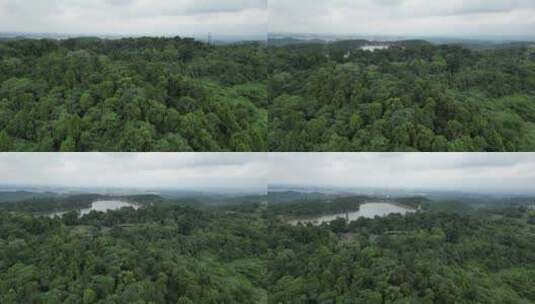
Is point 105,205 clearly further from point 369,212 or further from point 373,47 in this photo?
point 373,47

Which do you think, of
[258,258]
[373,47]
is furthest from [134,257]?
[373,47]

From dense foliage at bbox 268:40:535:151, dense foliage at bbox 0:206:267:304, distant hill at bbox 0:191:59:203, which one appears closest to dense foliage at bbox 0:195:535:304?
dense foliage at bbox 0:206:267:304

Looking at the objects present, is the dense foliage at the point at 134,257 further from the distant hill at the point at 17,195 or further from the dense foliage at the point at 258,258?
the distant hill at the point at 17,195

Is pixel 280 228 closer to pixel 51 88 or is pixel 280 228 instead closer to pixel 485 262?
pixel 485 262

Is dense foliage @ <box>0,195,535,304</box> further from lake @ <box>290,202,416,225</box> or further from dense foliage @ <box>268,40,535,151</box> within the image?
dense foliage @ <box>268,40,535,151</box>

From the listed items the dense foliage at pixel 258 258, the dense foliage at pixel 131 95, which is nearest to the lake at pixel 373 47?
the dense foliage at pixel 131 95

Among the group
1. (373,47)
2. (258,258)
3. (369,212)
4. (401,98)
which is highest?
(373,47)
